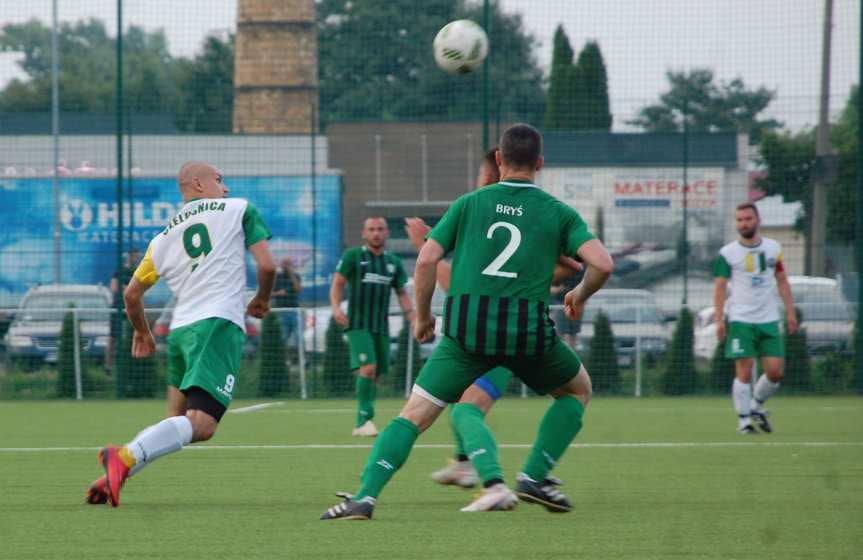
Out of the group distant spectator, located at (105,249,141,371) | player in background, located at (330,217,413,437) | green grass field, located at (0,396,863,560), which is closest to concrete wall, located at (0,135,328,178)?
distant spectator, located at (105,249,141,371)

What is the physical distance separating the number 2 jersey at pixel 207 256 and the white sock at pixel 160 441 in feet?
1.90

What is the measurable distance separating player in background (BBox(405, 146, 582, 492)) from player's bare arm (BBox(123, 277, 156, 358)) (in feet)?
4.80

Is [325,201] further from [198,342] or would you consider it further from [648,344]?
[198,342]

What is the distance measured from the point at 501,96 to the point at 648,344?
4110mm

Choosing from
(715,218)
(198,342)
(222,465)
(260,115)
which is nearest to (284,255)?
(260,115)

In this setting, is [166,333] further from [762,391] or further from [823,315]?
[762,391]

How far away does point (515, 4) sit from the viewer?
18719 mm

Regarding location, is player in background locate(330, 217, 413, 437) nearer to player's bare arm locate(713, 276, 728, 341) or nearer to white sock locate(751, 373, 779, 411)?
player's bare arm locate(713, 276, 728, 341)

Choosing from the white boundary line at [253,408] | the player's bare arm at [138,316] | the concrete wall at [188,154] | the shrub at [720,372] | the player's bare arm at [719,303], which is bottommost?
the white boundary line at [253,408]

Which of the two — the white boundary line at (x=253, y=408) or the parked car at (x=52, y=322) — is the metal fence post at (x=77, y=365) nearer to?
the parked car at (x=52, y=322)

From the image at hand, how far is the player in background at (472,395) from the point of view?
6.86 metres

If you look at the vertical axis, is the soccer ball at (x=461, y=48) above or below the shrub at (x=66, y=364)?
above

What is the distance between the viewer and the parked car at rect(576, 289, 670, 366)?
1950 centimetres

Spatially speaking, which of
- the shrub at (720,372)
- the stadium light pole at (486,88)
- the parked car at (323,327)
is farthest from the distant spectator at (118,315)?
the shrub at (720,372)
